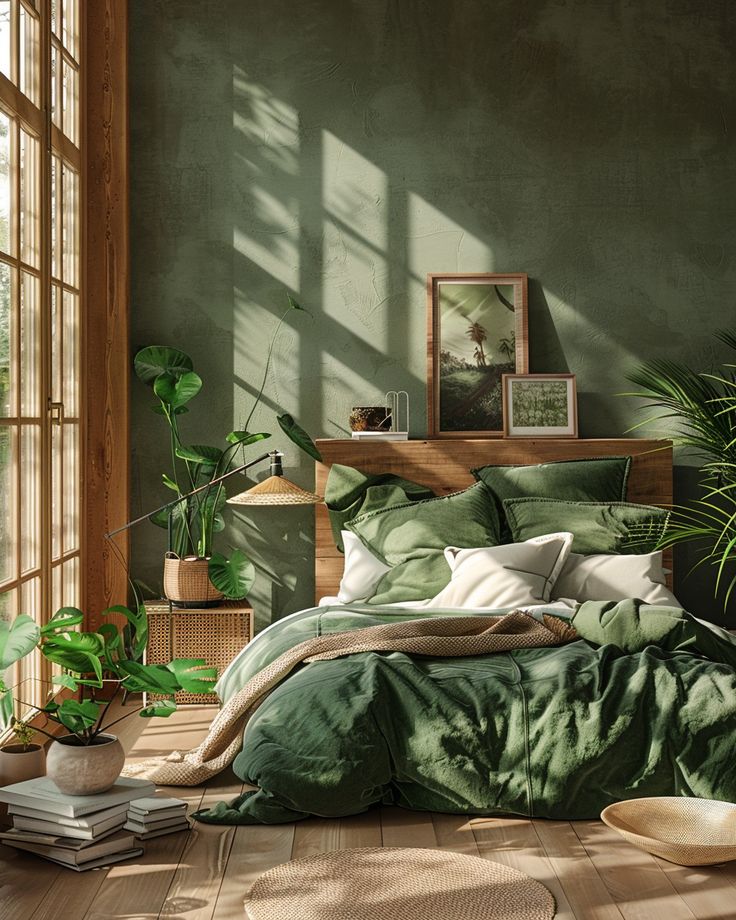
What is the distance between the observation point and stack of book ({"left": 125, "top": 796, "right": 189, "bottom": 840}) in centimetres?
Answer: 317

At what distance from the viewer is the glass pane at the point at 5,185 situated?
3.86 m

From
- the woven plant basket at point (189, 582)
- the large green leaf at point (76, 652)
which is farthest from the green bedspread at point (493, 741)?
the woven plant basket at point (189, 582)

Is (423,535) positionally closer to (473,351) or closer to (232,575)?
(232,575)

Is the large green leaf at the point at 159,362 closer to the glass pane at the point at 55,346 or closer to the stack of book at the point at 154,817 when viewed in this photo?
the glass pane at the point at 55,346

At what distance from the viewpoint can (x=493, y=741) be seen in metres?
3.42

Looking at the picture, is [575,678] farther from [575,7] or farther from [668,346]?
[575,7]

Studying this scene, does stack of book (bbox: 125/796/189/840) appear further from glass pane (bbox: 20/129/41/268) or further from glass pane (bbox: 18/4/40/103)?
glass pane (bbox: 18/4/40/103)

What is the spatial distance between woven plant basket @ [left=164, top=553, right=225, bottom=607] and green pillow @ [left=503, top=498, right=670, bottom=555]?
4.99ft

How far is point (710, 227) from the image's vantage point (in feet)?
18.3

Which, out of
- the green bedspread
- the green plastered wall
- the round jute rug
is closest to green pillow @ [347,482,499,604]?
the green plastered wall

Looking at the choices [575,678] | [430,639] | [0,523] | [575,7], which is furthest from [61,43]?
[575,678]

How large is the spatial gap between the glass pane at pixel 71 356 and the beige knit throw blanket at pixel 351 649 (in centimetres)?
179

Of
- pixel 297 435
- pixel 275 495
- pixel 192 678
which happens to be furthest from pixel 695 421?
pixel 192 678

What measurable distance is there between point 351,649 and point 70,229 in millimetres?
2535
